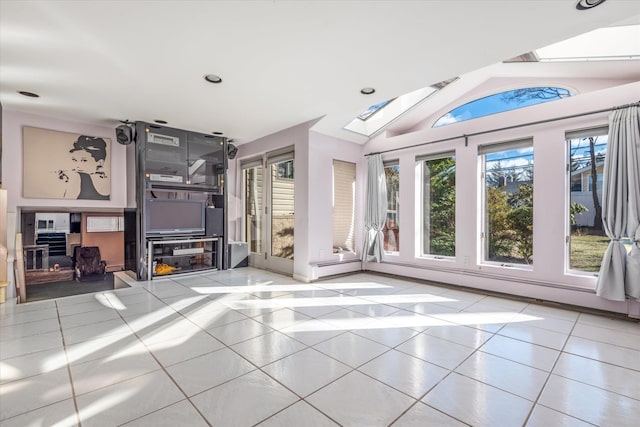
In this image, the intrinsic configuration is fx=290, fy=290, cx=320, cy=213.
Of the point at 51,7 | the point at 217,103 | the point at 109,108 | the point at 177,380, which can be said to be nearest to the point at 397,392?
the point at 177,380

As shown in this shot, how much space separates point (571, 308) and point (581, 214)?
1.07m

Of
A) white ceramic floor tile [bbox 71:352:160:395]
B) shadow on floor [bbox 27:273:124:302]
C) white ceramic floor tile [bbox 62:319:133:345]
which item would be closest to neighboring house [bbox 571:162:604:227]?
white ceramic floor tile [bbox 71:352:160:395]

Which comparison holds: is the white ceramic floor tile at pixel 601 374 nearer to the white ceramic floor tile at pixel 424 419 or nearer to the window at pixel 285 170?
the white ceramic floor tile at pixel 424 419

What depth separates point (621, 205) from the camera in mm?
2926

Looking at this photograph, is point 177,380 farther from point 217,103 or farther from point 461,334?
point 217,103

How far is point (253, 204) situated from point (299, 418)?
4.80m

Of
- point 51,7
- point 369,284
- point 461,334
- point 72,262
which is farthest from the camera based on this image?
point 72,262

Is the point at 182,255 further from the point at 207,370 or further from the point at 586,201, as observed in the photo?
the point at 586,201

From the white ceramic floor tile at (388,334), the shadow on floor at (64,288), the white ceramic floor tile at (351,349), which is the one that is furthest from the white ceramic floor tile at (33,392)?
the shadow on floor at (64,288)

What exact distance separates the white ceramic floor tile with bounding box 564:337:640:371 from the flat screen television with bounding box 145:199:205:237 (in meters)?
5.09

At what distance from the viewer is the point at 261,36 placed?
2414 mm

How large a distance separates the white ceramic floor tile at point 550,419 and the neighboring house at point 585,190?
270 cm

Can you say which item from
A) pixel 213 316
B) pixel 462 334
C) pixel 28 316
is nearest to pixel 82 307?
pixel 28 316

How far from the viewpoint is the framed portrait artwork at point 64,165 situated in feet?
13.8
